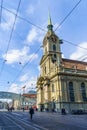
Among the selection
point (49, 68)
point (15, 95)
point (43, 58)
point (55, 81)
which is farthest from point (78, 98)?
point (15, 95)

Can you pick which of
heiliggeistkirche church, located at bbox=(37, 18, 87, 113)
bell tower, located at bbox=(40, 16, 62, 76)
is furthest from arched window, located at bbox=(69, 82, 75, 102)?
bell tower, located at bbox=(40, 16, 62, 76)

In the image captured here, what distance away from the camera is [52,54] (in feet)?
228

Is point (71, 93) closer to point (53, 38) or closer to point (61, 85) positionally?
point (61, 85)

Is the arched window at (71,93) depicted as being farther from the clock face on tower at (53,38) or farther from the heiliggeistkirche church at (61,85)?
the clock face on tower at (53,38)

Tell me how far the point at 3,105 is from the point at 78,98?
4985 inches

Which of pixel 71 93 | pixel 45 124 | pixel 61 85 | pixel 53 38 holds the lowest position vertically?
pixel 45 124

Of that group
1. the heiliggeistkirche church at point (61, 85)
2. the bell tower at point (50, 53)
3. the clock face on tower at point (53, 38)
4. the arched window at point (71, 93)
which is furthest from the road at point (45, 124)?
the clock face on tower at point (53, 38)

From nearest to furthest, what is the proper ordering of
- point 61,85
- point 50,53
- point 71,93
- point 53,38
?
point 61,85 < point 71,93 < point 50,53 < point 53,38

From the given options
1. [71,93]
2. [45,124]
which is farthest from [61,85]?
[45,124]

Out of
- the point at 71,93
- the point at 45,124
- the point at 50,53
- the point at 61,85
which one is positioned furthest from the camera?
the point at 50,53

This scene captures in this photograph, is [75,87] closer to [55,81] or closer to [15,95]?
[55,81]

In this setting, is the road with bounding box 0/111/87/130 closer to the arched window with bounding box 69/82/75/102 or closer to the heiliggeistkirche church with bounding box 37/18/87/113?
the heiliggeistkirche church with bounding box 37/18/87/113

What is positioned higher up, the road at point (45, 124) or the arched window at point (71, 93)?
the arched window at point (71, 93)

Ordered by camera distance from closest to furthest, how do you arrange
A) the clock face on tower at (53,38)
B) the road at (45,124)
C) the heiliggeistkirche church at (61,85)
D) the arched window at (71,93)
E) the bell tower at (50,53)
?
the road at (45,124) < the heiliggeistkirche church at (61,85) < the arched window at (71,93) < the bell tower at (50,53) < the clock face on tower at (53,38)
